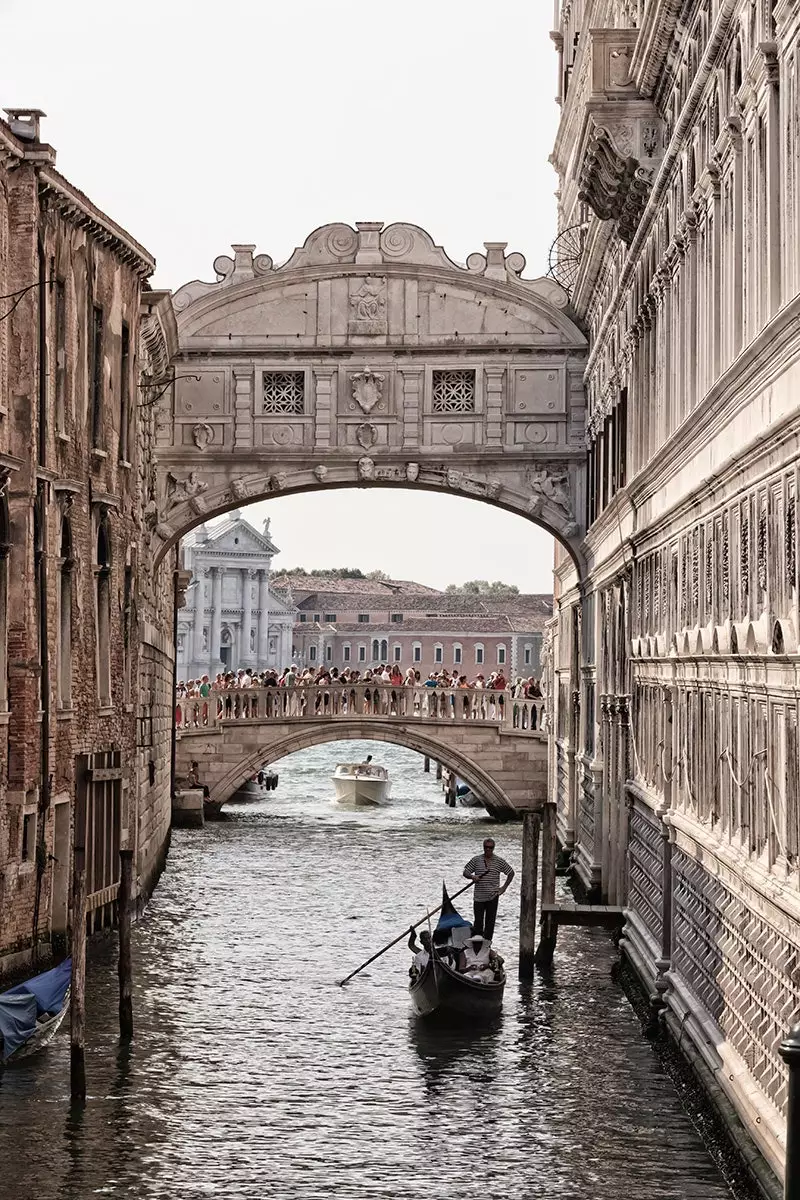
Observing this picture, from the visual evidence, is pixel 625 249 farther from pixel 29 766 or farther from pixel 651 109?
pixel 29 766

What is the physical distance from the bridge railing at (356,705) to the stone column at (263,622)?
207 ft

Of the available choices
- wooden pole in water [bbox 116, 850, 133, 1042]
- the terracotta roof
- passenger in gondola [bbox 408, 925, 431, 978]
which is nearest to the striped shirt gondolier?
passenger in gondola [bbox 408, 925, 431, 978]

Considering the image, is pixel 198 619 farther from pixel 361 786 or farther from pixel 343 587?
pixel 361 786

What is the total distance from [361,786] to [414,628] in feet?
175

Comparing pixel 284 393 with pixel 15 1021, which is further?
pixel 284 393

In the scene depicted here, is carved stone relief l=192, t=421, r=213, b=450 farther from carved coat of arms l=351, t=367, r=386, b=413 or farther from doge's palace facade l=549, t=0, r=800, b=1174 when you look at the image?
doge's palace facade l=549, t=0, r=800, b=1174

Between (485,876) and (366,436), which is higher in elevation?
(366,436)

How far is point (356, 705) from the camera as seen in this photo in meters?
37.0

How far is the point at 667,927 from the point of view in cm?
1395

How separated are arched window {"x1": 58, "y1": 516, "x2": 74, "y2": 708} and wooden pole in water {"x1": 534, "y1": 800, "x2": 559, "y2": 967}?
4312 millimetres

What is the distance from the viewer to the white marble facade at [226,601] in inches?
3873

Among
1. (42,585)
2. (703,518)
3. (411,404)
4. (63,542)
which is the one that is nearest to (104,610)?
(63,542)

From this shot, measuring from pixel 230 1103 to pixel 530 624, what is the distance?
82.3 m

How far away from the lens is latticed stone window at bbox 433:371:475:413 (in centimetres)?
2459
